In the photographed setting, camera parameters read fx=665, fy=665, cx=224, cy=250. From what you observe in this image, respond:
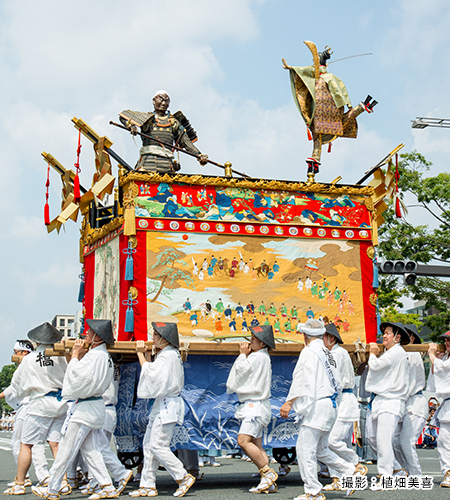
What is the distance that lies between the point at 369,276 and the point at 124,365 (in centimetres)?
349

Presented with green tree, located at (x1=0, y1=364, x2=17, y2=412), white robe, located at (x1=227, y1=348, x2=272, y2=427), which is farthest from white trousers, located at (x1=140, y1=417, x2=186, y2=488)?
green tree, located at (x1=0, y1=364, x2=17, y2=412)

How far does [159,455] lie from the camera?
21.7 feet

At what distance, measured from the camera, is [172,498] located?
258 inches

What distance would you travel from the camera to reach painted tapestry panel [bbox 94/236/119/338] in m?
Result: 8.84

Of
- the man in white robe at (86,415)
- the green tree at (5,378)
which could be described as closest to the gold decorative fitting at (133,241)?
the man in white robe at (86,415)

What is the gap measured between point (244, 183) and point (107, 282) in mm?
2378

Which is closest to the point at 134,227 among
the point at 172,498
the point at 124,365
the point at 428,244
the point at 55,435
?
the point at 124,365

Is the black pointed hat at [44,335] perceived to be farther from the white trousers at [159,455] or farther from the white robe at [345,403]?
the white robe at [345,403]

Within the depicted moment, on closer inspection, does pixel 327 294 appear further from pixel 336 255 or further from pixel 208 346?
pixel 208 346

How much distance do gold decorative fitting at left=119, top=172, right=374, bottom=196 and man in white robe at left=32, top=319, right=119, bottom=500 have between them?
7.79 ft

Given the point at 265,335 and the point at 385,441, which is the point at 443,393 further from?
the point at 265,335

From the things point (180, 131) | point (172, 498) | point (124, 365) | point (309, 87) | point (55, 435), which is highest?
point (309, 87)

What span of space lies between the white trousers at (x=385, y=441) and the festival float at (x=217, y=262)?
979mm

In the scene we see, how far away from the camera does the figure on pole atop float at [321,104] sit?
9820 mm
